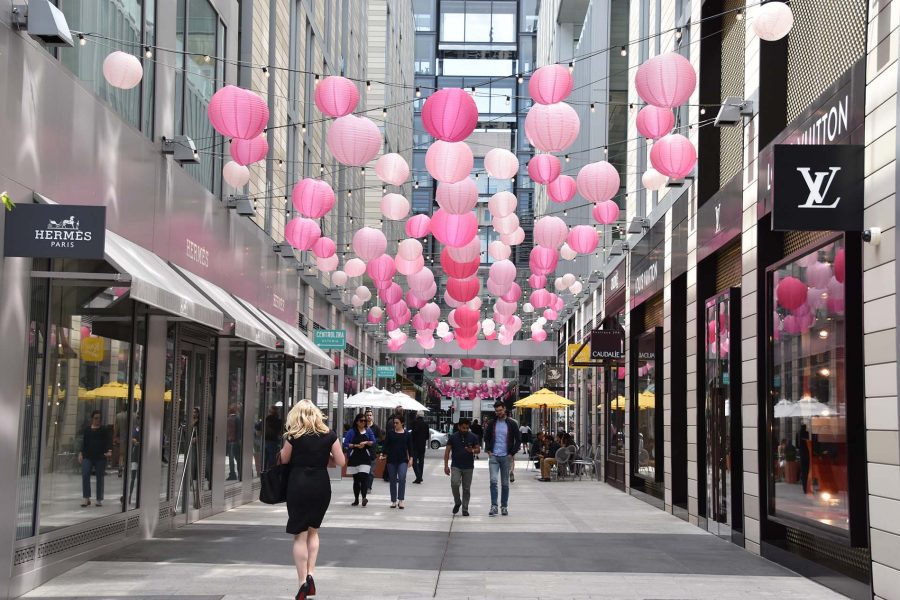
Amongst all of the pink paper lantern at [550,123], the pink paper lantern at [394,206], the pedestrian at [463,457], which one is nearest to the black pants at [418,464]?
the pedestrian at [463,457]

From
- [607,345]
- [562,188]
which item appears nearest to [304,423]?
[562,188]

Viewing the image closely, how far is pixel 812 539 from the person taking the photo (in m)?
11.1

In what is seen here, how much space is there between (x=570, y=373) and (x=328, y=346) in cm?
1552

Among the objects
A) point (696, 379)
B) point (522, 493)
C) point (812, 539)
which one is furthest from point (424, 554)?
point (522, 493)

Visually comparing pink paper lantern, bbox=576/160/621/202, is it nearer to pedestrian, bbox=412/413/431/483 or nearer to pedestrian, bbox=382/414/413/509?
pedestrian, bbox=382/414/413/509

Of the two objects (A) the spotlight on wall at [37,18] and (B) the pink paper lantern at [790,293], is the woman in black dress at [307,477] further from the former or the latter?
(B) the pink paper lantern at [790,293]

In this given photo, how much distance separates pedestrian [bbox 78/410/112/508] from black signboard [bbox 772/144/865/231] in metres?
7.09

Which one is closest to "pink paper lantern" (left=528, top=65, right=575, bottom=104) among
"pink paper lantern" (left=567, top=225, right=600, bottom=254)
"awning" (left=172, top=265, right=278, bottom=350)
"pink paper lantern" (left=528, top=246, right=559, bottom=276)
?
"awning" (left=172, top=265, right=278, bottom=350)

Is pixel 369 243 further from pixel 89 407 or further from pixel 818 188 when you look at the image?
pixel 818 188

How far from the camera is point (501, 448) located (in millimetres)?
18062

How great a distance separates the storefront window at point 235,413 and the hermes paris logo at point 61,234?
963 cm

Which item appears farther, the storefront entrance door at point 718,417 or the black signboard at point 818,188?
the storefront entrance door at point 718,417

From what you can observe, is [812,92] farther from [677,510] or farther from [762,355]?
[677,510]

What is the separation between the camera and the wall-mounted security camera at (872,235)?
8.79m
